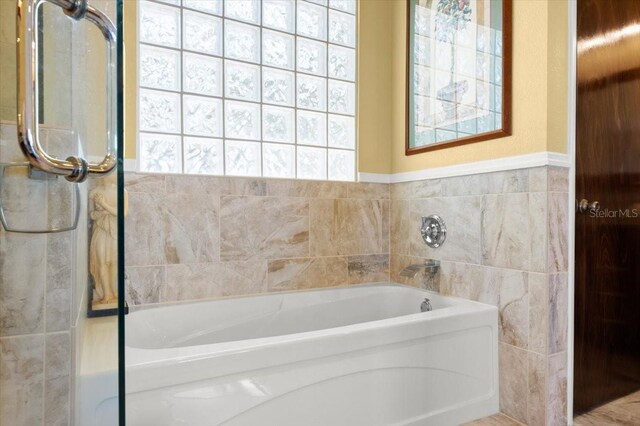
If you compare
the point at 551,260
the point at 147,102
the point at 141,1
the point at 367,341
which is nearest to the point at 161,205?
the point at 147,102

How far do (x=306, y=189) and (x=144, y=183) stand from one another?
0.87m

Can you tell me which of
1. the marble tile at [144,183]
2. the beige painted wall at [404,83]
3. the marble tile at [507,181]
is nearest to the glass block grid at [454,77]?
the beige painted wall at [404,83]

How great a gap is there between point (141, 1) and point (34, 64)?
5.29 feet

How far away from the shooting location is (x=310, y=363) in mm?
1289

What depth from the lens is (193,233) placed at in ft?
6.40

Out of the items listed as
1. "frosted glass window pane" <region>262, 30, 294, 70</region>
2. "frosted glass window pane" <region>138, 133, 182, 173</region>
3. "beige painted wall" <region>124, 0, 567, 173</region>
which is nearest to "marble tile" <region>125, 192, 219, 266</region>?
"frosted glass window pane" <region>138, 133, 182, 173</region>

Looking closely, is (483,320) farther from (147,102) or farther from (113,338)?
(147,102)

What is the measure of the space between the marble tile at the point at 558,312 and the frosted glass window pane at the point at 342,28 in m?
1.79

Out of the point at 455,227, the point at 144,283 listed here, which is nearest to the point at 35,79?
the point at 144,283

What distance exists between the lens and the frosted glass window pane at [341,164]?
2.44 meters

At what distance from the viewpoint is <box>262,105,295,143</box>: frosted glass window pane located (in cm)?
222

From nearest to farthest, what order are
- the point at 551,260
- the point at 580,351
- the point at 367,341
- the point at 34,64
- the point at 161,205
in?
the point at 34,64 → the point at 367,341 → the point at 551,260 → the point at 580,351 → the point at 161,205

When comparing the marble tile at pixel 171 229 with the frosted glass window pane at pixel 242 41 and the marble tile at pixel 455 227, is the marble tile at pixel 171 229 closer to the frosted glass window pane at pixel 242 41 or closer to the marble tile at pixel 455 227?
the frosted glass window pane at pixel 242 41

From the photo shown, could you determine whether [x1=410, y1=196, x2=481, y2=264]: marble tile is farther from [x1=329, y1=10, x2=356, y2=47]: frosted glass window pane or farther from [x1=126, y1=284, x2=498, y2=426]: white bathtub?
[x1=329, y1=10, x2=356, y2=47]: frosted glass window pane
